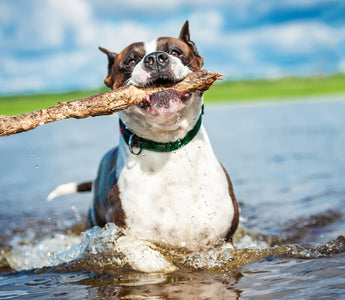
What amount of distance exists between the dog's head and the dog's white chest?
0.20m

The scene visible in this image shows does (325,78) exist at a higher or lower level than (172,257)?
higher

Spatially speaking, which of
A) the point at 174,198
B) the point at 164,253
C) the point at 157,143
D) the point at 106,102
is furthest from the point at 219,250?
the point at 106,102

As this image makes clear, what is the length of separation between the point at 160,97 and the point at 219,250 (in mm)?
1305

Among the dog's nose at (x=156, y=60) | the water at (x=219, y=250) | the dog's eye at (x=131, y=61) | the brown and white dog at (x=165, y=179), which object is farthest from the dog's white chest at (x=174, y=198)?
the dog's eye at (x=131, y=61)

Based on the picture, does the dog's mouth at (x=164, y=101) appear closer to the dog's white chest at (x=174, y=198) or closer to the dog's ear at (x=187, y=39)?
the dog's white chest at (x=174, y=198)

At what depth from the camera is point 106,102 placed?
3396 millimetres

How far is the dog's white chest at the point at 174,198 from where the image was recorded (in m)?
3.64

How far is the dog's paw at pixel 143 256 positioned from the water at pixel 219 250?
0.20 feet

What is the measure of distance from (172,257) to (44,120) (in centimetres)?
138

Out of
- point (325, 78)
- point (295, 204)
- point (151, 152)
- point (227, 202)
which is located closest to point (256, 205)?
point (295, 204)

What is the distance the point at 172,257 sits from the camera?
11.9ft

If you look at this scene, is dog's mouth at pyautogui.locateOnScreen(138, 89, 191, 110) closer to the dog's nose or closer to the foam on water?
the dog's nose

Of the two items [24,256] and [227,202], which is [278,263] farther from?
[24,256]

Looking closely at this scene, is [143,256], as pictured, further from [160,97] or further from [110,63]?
[110,63]
